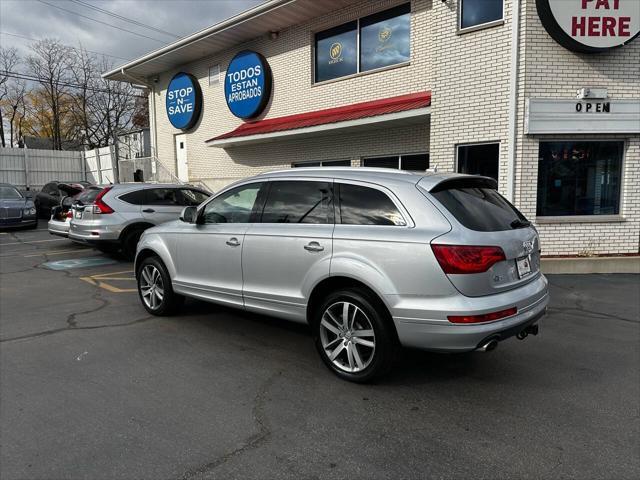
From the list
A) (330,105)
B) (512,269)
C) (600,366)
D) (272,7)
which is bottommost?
(600,366)

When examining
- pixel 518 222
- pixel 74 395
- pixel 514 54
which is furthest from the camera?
pixel 514 54

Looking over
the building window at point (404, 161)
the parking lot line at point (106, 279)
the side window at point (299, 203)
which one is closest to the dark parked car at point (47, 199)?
the parking lot line at point (106, 279)

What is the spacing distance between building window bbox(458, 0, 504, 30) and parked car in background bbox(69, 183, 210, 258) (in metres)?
6.82

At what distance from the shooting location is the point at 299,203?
173 inches

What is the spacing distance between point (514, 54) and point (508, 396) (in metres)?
7.01

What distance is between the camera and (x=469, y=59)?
9.16m

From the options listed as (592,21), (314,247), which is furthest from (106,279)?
(592,21)

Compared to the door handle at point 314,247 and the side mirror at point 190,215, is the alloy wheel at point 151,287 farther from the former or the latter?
the door handle at point 314,247

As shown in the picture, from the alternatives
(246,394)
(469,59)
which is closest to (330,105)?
(469,59)

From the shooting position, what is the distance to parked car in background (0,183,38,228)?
14852mm

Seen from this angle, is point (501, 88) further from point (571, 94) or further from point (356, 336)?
point (356, 336)

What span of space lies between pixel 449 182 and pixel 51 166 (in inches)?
1008

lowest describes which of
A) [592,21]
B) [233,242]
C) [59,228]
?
[59,228]

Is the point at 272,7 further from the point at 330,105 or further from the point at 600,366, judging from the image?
the point at 600,366
